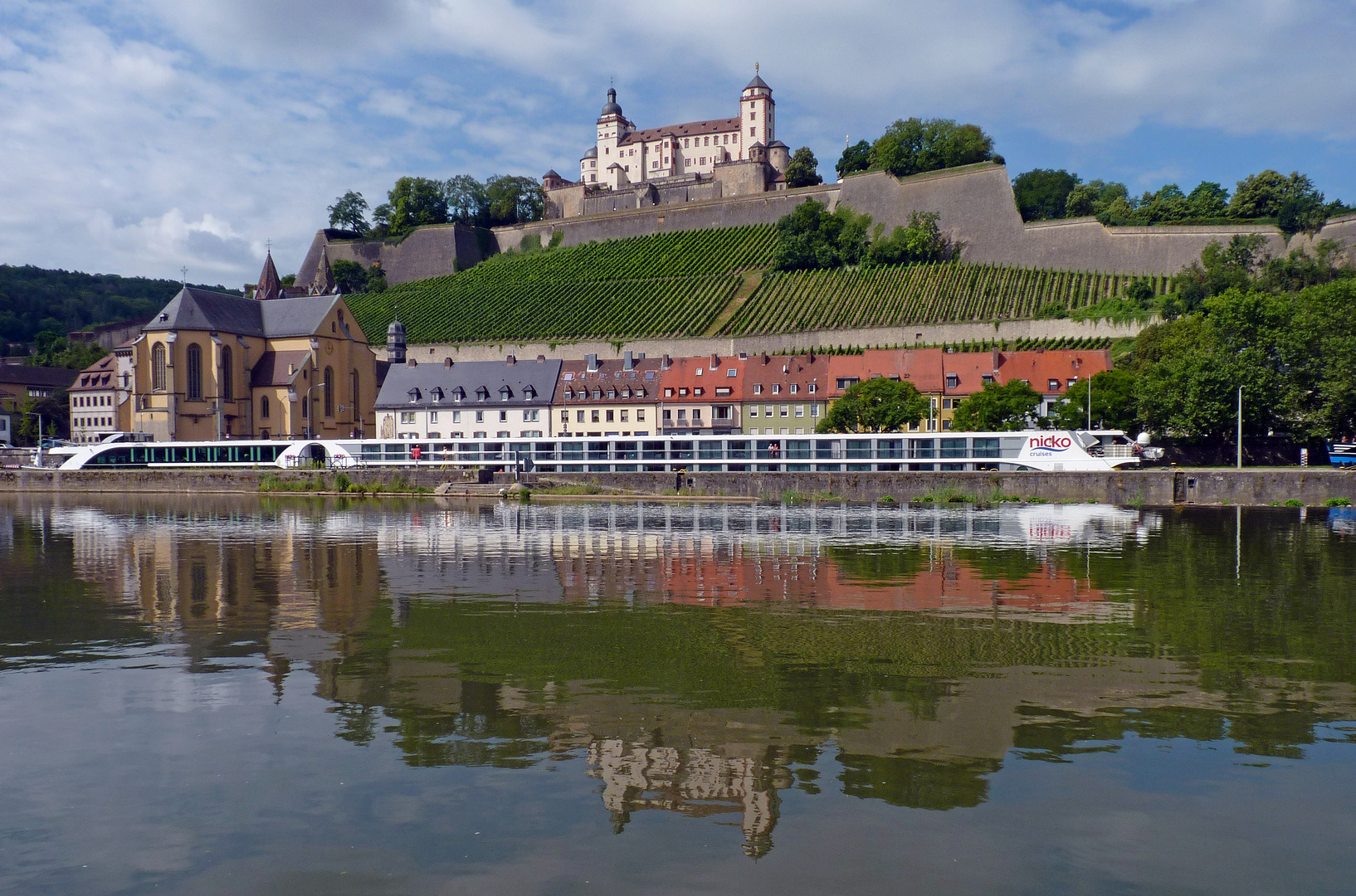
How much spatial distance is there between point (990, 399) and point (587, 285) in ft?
176

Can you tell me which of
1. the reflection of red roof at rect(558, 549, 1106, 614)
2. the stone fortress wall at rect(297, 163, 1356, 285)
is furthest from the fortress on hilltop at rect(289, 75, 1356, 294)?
the reflection of red roof at rect(558, 549, 1106, 614)

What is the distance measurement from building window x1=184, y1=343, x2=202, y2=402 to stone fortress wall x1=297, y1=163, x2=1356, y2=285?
43.7 m

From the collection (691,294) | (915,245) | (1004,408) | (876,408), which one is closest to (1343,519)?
(1004,408)

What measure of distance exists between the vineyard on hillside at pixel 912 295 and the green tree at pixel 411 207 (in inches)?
2056

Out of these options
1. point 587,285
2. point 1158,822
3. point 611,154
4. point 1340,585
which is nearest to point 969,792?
point 1158,822

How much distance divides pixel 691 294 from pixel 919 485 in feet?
165

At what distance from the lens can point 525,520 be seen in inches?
1505

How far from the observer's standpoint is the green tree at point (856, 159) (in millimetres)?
110750

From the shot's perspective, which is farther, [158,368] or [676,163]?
[676,163]

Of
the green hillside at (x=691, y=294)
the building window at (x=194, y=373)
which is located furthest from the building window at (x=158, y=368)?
the green hillside at (x=691, y=294)

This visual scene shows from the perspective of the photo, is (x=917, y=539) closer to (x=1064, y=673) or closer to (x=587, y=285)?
(x=1064, y=673)

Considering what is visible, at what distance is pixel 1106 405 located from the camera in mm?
55281

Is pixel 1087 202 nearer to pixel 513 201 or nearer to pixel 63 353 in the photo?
pixel 513 201

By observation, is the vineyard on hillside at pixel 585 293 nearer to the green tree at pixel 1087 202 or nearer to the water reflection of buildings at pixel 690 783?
the green tree at pixel 1087 202
